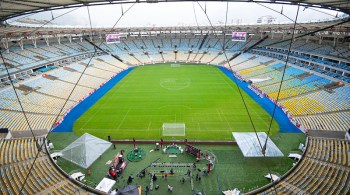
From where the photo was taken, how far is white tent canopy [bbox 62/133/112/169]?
15.0 metres

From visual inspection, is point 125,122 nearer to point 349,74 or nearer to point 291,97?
point 291,97

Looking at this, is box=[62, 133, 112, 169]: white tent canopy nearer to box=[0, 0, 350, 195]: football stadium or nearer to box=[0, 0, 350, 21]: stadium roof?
box=[0, 0, 350, 195]: football stadium

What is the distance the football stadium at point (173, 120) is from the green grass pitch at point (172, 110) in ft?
0.49

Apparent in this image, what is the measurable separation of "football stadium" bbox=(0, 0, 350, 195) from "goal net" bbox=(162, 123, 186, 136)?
16 cm

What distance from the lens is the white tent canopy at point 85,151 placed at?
14961 millimetres

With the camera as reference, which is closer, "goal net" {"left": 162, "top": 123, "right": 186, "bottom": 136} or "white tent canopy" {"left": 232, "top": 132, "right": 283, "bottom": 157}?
"white tent canopy" {"left": 232, "top": 132, "right": 283, "bottom": 157}

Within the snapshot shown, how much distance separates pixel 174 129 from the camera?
2055 centimetres

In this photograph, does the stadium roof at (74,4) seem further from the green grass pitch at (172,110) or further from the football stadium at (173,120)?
the green grass pitch at (172,110)

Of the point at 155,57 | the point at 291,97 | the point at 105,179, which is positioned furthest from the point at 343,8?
the point at 155,57

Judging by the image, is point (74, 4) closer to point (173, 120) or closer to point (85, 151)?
point (85, 151)

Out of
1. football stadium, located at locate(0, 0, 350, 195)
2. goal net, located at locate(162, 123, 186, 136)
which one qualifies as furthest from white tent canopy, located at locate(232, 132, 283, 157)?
goal net, located at locate(162, 123, 186, 136)

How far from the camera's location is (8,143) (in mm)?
15977

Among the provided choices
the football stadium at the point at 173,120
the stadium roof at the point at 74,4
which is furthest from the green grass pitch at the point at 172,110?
the stadium roof at the point at 74,4

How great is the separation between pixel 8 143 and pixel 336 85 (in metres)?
35.6
